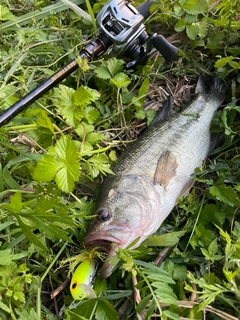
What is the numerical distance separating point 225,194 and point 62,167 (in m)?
1.15

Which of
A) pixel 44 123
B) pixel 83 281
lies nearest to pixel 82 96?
pixel 44 123

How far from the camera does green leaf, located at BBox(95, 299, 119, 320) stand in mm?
2406

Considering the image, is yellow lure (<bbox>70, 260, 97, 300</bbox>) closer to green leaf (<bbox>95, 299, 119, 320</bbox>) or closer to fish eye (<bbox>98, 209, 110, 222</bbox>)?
green leaf (<bbox>95, 299, 119, 320</bbox>)

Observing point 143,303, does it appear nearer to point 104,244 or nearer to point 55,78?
point 104,244

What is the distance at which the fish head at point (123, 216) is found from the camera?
2.55 m

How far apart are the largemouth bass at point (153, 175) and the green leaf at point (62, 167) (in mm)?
366

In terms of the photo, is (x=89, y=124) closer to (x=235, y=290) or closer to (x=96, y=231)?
(x=96, y=231)

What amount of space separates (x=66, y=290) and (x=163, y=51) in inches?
71.5

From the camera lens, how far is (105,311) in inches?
95.5

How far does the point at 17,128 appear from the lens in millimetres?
2857

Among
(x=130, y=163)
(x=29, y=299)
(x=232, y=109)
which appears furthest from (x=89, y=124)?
(x=29, y=299)

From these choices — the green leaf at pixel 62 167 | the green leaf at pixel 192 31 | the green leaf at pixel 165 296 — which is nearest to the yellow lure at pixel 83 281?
the green leaf at pixel 165 296

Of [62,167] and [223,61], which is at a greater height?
[62,167]

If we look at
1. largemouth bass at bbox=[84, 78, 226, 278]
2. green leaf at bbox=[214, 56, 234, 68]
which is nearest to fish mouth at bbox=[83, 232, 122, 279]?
largemouth bass at bbox=[84, 78, 226, 278]
